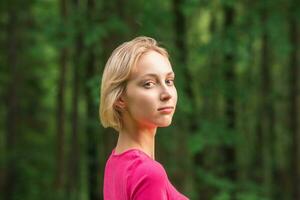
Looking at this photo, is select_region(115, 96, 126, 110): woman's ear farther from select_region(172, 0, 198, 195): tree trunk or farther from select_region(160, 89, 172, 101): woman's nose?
select_region(172, 0, 198, 195): tree trunk

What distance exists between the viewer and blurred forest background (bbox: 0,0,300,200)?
970 cm

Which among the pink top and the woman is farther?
the woman

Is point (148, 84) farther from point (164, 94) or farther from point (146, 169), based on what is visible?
point (146, 169)

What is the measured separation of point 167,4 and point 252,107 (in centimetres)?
450

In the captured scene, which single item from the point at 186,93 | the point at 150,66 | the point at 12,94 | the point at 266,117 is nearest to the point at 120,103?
the point at 150,66

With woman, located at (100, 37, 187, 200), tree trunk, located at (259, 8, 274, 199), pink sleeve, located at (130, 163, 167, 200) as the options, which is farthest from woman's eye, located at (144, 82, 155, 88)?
tree trunk, located at (259, 8, 274, 199)

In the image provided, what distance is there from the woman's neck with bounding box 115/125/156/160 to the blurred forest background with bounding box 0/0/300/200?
18.6 feet

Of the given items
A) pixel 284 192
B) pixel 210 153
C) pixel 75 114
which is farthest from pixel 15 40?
pixel 284 192

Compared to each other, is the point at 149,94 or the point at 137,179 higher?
the point at 149,94

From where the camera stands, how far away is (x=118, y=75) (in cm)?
231

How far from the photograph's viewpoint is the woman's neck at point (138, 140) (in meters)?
2.33

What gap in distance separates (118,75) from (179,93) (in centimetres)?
705

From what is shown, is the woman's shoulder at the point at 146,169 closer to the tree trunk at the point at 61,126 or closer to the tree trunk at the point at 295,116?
the tree trunk at the point at 295,116

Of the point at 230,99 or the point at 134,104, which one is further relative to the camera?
the point at 230,99
